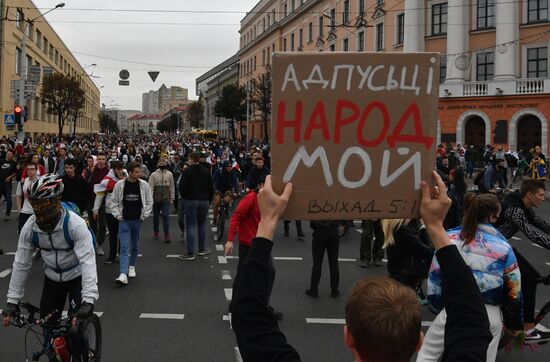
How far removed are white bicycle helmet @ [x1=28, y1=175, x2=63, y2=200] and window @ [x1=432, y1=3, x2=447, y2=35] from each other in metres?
37.7

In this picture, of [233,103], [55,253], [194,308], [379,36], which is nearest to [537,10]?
[379,36]

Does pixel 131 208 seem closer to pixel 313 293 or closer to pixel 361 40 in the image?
pixel 313 293

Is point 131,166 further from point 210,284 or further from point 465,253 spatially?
point 465,253

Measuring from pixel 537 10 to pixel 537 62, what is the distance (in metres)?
3.25

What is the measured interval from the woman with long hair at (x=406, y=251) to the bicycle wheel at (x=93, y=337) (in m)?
3.44

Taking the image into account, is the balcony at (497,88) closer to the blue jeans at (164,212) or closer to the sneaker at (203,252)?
the blue jeans at (164,212)

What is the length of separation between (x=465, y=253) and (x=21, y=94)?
31601mm

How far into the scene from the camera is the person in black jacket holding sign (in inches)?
64.8

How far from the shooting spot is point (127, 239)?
26.9ft

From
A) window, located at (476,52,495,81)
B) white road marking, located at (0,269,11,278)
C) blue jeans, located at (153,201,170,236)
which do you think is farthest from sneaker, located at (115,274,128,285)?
window, located at (476,52,495,81)

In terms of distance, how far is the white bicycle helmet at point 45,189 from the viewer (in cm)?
382

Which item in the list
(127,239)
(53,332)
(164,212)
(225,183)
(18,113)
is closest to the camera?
(53,332)

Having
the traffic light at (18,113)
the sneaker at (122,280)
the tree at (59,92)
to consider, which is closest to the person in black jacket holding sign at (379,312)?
the sneaker at (122,280)

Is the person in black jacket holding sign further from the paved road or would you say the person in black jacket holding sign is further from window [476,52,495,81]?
window [476,52,495,81]
